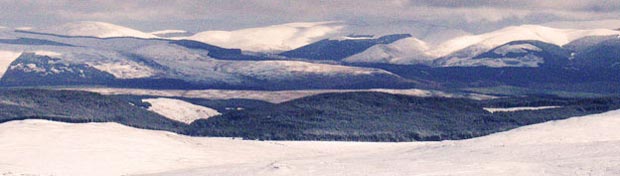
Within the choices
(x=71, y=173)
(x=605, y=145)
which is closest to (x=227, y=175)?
(x=71, y=173)

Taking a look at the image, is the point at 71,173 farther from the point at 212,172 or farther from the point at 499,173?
the point at 499,173

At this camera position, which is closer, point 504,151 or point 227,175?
point 227,175

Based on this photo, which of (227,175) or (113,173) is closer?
(227,175)

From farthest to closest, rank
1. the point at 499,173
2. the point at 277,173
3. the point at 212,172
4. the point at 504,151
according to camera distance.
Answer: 1. the point at 504,151
2. the point at 212,172
3. the point at 277,173
4. the point at 499,173

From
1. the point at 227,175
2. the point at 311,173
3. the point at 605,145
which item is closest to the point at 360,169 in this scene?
the point at 311,173

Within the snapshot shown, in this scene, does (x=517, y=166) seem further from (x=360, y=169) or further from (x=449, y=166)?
(x=360, y=169)

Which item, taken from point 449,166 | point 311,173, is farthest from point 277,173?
point 449,166

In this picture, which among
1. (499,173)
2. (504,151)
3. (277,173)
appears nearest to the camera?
(499,173)
